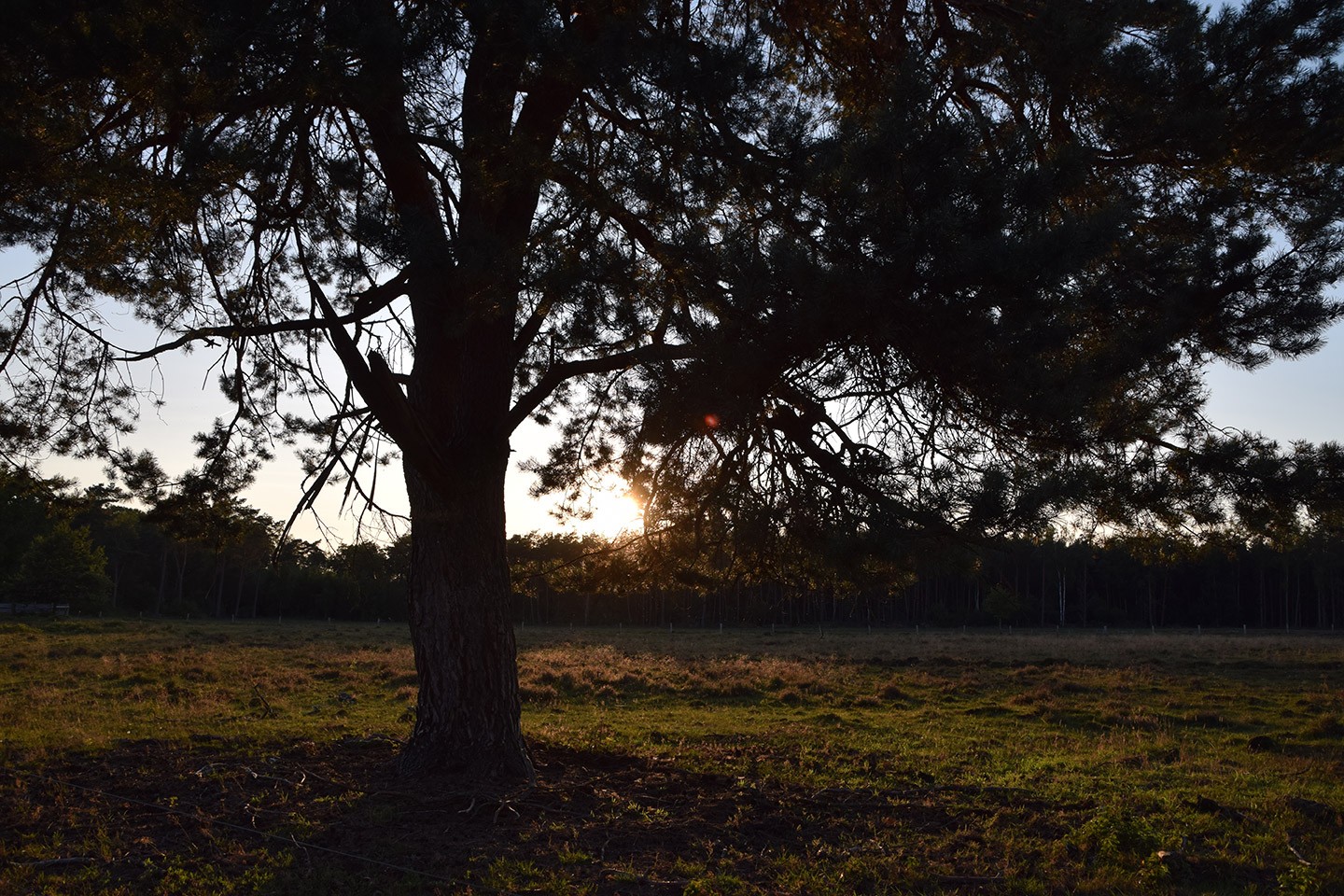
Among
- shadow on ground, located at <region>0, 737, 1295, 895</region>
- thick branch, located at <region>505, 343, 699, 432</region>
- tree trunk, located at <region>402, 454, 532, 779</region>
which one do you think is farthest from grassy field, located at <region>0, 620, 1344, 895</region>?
thick branch, located at <region>505, 343, 699, 432</region>

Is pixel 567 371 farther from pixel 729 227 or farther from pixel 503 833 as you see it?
pixel 503 833

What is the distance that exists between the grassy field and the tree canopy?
51.3 inches

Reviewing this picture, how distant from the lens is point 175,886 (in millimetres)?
4289

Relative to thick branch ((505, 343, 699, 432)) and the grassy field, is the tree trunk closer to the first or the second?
the grassy field

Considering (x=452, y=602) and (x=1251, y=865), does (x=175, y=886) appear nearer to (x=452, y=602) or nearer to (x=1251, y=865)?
(x=452, y=602)

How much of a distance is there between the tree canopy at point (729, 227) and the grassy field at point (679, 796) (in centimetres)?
130

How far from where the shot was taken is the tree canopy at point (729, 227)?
454 centimetres

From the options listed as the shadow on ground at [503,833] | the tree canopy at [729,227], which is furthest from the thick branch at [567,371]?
the shadow on ground at [503,833]

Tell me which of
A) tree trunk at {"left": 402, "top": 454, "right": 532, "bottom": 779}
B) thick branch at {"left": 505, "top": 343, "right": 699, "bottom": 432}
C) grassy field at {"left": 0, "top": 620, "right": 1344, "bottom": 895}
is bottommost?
grassy field at {"left": 0, "top": 620, "right": 1344, "bottom": 895}

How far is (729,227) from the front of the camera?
612 centimetres

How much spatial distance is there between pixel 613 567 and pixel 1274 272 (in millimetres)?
5216

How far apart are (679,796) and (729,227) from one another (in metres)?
4.08

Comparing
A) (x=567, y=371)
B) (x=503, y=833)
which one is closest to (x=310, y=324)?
(x=567, y=371)

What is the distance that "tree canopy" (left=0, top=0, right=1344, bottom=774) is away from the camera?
4535 millimetres
